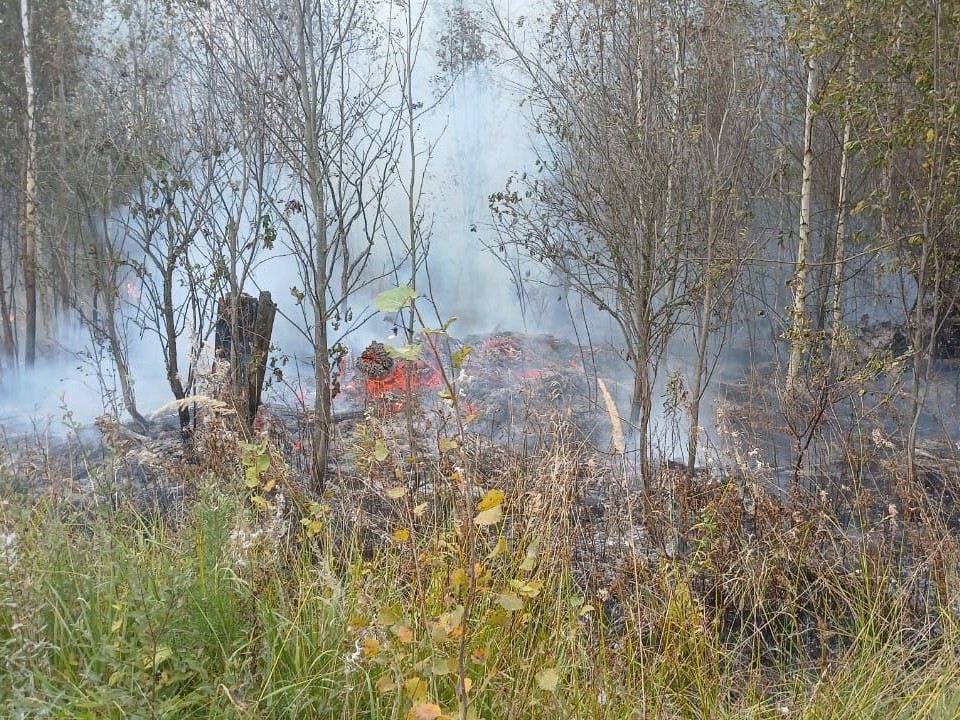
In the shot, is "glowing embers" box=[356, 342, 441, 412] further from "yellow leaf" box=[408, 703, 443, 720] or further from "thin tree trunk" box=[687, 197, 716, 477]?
"yellow leaf" box=[408, 703, 443, 720]

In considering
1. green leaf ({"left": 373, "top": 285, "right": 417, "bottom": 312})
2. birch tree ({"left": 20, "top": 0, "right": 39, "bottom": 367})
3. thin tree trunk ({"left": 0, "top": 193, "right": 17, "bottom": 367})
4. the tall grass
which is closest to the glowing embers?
the tall grass

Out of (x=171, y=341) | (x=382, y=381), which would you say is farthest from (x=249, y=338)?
(x=382, y=381)

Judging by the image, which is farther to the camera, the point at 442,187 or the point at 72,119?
the point at 442,187

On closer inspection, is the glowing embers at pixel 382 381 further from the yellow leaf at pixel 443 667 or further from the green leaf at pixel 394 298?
the green leaf at pixel 394 298

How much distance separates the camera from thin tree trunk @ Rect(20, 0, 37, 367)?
9.02 m

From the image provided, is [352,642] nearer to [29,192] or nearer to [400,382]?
[400,382]

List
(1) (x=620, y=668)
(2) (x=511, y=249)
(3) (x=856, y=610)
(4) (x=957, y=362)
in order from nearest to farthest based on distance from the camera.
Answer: (1) (x=620, y=668) < (3) (x=856, y=610) < (4) (x=957, y=362) < (2) (x=511, y=249)

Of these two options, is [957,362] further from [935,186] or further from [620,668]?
[620,668]

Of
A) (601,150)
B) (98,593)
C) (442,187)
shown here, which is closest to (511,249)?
(442,187)

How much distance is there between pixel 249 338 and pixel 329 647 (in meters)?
4.33

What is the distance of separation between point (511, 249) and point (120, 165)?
258 inches

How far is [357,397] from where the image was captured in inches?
326

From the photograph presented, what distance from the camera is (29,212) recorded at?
358 inches

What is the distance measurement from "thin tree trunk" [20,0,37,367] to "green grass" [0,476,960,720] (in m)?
7.69
